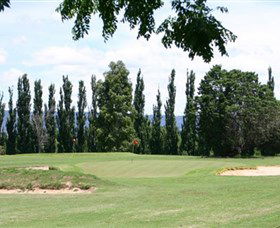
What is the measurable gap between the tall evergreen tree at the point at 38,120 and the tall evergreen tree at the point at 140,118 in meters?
13.3

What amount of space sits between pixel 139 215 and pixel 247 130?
4355cm

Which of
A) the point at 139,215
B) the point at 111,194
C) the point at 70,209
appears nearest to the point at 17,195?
the point at 111,194

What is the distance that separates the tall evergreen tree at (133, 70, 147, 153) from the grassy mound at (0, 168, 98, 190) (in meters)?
45.8

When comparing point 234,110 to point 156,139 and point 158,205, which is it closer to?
point 156,139

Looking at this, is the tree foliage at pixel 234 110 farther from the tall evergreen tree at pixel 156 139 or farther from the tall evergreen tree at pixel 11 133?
the tall evergreen tree at pixel 11 133

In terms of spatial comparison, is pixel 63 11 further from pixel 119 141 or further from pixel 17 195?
pixel 119 141

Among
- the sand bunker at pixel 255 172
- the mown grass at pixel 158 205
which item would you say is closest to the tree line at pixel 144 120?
the sand bunker at pixel 255 172

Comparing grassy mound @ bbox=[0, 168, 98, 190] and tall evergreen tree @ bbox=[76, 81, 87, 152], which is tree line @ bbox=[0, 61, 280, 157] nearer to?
tall evergreen tree @ bbox=[76, 81, 87, 152]

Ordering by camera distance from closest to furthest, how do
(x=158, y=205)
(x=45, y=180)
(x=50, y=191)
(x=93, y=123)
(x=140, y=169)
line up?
(x=158, y=205), (x=50, y=191), (x=45, y=180), (x=140, y=169), (x=93, y=123)

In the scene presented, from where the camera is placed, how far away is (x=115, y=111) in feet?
229

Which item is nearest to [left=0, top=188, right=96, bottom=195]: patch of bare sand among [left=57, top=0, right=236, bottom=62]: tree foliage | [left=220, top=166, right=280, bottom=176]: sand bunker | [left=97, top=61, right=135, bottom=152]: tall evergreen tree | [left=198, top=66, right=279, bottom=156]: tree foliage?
[left=220, top=166, right=280, bottom=176]: sand bunker

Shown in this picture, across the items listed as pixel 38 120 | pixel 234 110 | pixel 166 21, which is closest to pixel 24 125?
pixel 38 120

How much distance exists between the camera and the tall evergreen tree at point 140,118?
242ft

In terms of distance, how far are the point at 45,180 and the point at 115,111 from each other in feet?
147
